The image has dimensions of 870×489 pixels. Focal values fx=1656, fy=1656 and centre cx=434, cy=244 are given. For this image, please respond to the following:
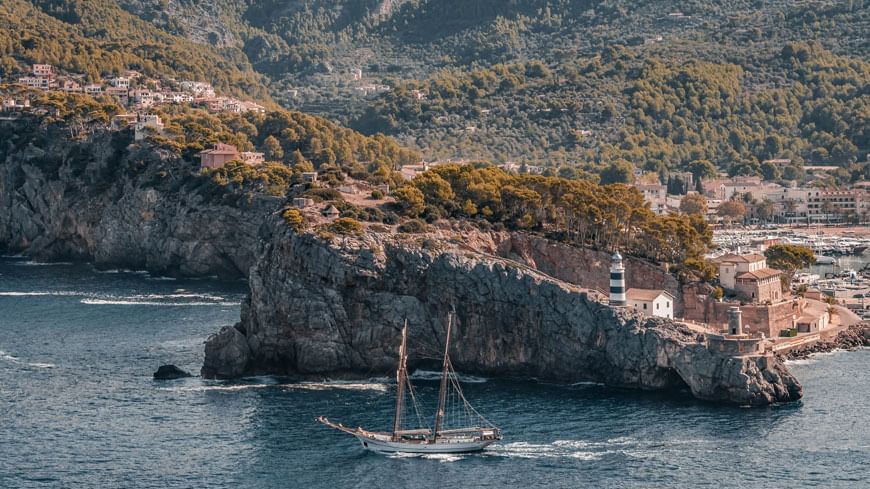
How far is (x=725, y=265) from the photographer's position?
12162 cm

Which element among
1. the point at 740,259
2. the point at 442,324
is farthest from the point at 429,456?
the point at 740,259

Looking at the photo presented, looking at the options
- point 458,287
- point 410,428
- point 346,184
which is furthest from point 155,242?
point 410,428

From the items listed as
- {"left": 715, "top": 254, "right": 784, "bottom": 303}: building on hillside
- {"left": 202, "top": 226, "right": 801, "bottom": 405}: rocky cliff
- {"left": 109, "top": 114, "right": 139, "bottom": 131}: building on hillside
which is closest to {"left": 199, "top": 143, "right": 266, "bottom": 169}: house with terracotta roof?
{"left": 109, "top": 114, "right": 139, "bottom": 131}: building on hillside

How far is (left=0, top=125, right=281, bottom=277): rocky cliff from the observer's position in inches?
6225

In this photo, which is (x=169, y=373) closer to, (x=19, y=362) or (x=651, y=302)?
(x=19, y=362)

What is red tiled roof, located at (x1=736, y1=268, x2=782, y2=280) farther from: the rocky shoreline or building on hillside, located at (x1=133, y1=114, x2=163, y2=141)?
building on hillside, located at (x1=133, y1=114, x2=163, y2=141)

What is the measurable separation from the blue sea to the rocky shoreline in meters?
1.54

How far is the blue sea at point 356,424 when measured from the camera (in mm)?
84625

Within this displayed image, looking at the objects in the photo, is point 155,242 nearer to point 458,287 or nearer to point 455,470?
point 458,287

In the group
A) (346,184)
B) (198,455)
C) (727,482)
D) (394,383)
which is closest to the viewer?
(727,482)

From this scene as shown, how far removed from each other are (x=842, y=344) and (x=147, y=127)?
85.1m

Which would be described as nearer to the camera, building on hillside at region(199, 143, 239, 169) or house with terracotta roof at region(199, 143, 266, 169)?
building on hillside at region(199, 143, 239, 169)

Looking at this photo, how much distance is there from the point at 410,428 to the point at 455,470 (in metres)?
8.30

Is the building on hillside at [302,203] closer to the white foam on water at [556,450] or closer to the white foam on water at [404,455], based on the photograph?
the white foam on water at [404,455]
